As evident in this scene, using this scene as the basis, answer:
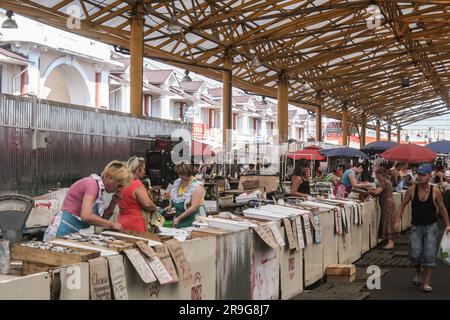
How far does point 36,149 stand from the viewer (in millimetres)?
11711

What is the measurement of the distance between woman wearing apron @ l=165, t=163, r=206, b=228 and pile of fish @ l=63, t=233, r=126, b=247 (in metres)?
1.99

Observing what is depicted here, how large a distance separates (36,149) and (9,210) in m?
5.24

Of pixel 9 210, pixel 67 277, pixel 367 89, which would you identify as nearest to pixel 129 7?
pixel 9 210

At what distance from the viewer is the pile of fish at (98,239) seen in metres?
4.16

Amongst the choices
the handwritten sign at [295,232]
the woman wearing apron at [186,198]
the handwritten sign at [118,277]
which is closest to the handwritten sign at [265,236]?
the handwritten sign at [295,232]

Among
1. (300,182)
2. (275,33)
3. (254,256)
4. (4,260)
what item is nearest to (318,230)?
(254,256)

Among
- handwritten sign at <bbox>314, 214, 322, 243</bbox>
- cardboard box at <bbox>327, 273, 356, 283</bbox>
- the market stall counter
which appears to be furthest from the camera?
cardboard box at <bbox>327, 273, 356, 283</bbox>

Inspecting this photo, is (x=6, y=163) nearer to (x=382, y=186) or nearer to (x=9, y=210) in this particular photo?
(x=9, y=210)

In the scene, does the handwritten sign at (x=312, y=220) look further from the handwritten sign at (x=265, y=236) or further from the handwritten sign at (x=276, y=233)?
the handwritten sign at (x=265, y=236)

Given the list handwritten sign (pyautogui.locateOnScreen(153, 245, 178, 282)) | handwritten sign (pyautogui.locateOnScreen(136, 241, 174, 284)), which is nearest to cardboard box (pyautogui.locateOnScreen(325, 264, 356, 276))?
handwritten sign (pyautogui.locateOnScreen(153, 245, 178, 282))

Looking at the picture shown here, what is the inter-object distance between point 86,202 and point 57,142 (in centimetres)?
788

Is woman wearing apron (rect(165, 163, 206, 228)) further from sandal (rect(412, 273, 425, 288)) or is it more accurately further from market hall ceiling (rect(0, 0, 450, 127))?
market hall ceiling (rect(0, 0, 450, 127))

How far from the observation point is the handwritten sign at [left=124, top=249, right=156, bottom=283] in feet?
12.9
